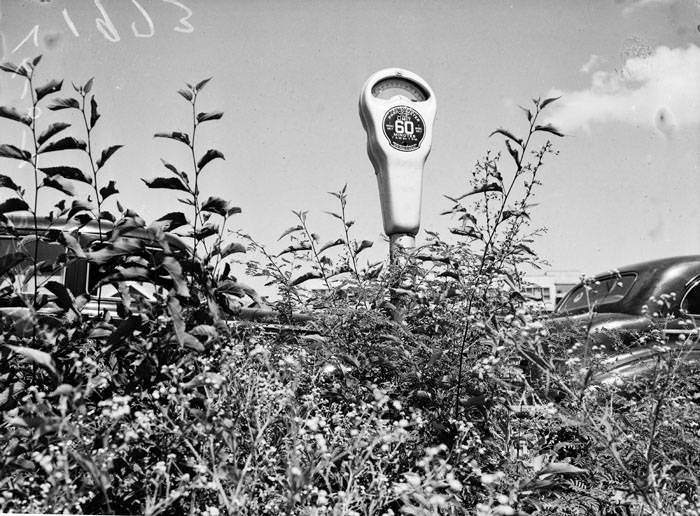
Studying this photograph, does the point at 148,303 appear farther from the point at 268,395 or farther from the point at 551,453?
the point at 551,453

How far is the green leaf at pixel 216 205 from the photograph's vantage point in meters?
2.23

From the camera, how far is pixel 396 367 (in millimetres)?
2373

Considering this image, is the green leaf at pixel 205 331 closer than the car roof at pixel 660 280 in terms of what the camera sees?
Yes

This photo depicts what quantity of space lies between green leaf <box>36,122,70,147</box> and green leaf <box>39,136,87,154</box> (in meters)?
0.02

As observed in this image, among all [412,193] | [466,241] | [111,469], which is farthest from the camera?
[412,193]

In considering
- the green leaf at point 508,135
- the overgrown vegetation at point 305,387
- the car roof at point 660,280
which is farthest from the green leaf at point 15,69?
the car roof at point 660,280

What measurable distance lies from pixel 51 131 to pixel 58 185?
179 millimetres

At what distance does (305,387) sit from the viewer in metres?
2.39

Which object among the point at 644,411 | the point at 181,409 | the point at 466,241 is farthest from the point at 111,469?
the point at 644,411

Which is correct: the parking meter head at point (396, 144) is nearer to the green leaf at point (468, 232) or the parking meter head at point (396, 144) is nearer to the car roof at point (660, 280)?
the car roof at point (660, 280)

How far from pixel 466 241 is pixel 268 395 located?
116 centimetres

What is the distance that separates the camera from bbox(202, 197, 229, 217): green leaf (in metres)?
2.23

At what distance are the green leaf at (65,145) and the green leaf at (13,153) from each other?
1.9 inches

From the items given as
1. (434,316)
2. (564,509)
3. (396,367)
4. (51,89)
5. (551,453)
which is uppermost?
(51,89)
